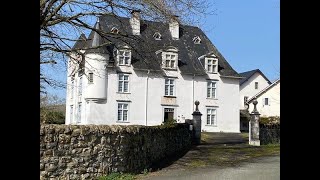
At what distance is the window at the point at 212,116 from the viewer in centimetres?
3846

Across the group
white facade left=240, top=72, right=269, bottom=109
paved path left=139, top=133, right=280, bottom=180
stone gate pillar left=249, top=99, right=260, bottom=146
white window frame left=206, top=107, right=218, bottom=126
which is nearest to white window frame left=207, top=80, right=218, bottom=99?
white window frame left=206, top=107, right=218, bottom=126

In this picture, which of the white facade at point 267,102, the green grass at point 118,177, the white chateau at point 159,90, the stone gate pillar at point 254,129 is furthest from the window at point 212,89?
the green grass at point 118,177

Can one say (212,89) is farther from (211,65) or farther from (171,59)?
(171,59)

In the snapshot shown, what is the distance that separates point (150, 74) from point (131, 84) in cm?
198

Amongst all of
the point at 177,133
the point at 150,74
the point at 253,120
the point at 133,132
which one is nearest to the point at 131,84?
the point at 150,74

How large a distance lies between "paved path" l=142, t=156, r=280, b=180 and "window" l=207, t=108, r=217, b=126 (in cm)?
2390

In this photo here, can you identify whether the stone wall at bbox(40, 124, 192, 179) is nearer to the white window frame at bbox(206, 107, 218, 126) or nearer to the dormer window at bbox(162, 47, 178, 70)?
the dormer window at bbox(162, 47, 178, 70)

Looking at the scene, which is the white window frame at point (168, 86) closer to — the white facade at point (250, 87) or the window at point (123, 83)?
the window at point (123, 83)

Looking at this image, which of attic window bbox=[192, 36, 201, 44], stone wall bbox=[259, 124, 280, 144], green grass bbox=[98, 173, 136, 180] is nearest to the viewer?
green grass bbox=[98, 173, 136, 180]

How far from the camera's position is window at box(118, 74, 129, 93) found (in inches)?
1423

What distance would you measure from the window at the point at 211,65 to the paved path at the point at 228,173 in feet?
84.0
